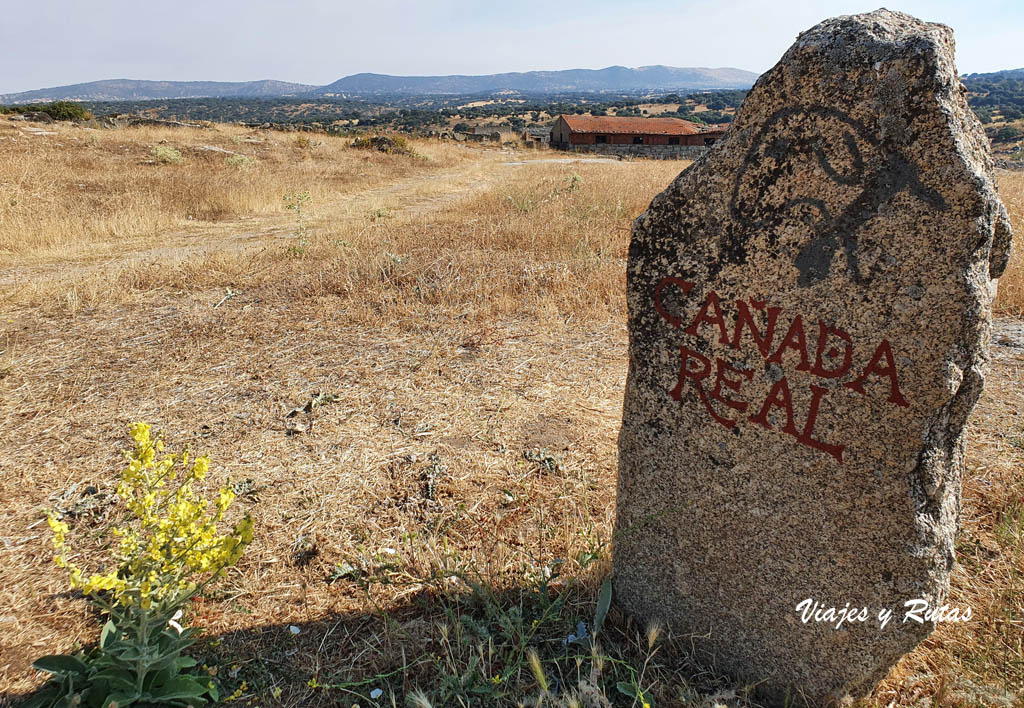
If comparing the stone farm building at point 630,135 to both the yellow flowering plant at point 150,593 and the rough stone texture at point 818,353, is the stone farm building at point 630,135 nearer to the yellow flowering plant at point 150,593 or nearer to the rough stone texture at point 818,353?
the rough stone texture at point 818,353

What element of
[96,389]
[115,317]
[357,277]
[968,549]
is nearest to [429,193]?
[357,277]

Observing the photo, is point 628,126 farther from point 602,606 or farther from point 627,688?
point 627,688

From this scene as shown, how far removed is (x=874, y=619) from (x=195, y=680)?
2086 millimetres

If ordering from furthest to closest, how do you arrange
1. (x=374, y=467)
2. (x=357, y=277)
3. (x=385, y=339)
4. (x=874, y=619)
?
(x=357, y=277)
(x=385, y=339)
(x=374, y=467)
(x=874, y=619)

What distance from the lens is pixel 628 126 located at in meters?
38.3

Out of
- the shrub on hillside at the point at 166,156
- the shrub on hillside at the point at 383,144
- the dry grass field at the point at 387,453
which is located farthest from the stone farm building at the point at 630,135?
the dry grass field at the point at 387,453

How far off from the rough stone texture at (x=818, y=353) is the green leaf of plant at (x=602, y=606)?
23cm

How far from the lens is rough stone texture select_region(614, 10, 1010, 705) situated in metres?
1.36

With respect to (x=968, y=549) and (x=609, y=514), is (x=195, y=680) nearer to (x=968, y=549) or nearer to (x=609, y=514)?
(x=609, y=514)

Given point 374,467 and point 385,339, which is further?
point 385,339

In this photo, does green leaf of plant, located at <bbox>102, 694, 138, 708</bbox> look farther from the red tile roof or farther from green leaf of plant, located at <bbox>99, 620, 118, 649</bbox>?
the red tile roof

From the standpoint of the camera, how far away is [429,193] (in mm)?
13203

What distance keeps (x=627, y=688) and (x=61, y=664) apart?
69.1 inches

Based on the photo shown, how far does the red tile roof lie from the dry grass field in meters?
32.7
